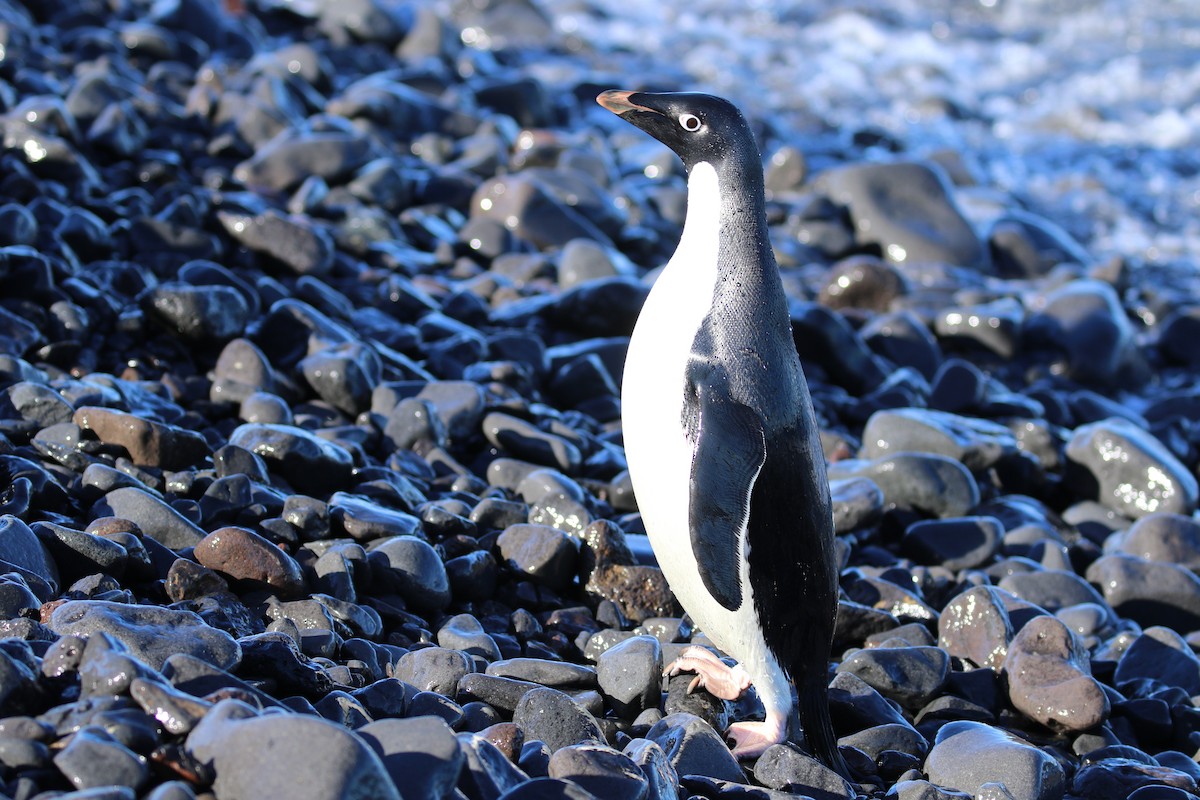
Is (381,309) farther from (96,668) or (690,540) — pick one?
(96,668)

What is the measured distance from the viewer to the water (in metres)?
13.9

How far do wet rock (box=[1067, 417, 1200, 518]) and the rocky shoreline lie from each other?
0.06 ft

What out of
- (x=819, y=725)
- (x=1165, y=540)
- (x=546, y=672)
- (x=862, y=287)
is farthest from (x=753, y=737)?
(x=862, y=287)

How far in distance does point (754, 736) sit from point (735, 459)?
0.85 meters

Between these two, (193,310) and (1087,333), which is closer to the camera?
(193,310)

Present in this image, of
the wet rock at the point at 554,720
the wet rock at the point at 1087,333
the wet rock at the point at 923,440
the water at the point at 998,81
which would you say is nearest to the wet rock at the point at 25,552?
the wet rock at the point at 554,720

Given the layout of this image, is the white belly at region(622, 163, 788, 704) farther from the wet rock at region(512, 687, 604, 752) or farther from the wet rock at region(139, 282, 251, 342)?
the wet rock at region(139, 282, 251, 342)

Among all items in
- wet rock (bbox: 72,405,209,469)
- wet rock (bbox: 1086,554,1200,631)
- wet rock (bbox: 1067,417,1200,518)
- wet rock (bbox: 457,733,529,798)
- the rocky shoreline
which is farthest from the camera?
wet rock (bbox: 1067,417,1200,518)

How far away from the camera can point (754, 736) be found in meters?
4.02

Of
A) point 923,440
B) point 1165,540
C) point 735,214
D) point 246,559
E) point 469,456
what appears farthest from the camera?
point 923,440

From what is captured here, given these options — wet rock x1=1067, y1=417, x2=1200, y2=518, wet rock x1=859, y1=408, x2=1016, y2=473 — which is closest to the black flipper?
wet rock x1=859, y1=408, x2=1016, y2=473

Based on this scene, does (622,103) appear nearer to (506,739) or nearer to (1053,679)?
(506,739)

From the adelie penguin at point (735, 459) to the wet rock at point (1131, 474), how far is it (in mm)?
3580

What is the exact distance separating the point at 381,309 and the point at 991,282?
5.28m
